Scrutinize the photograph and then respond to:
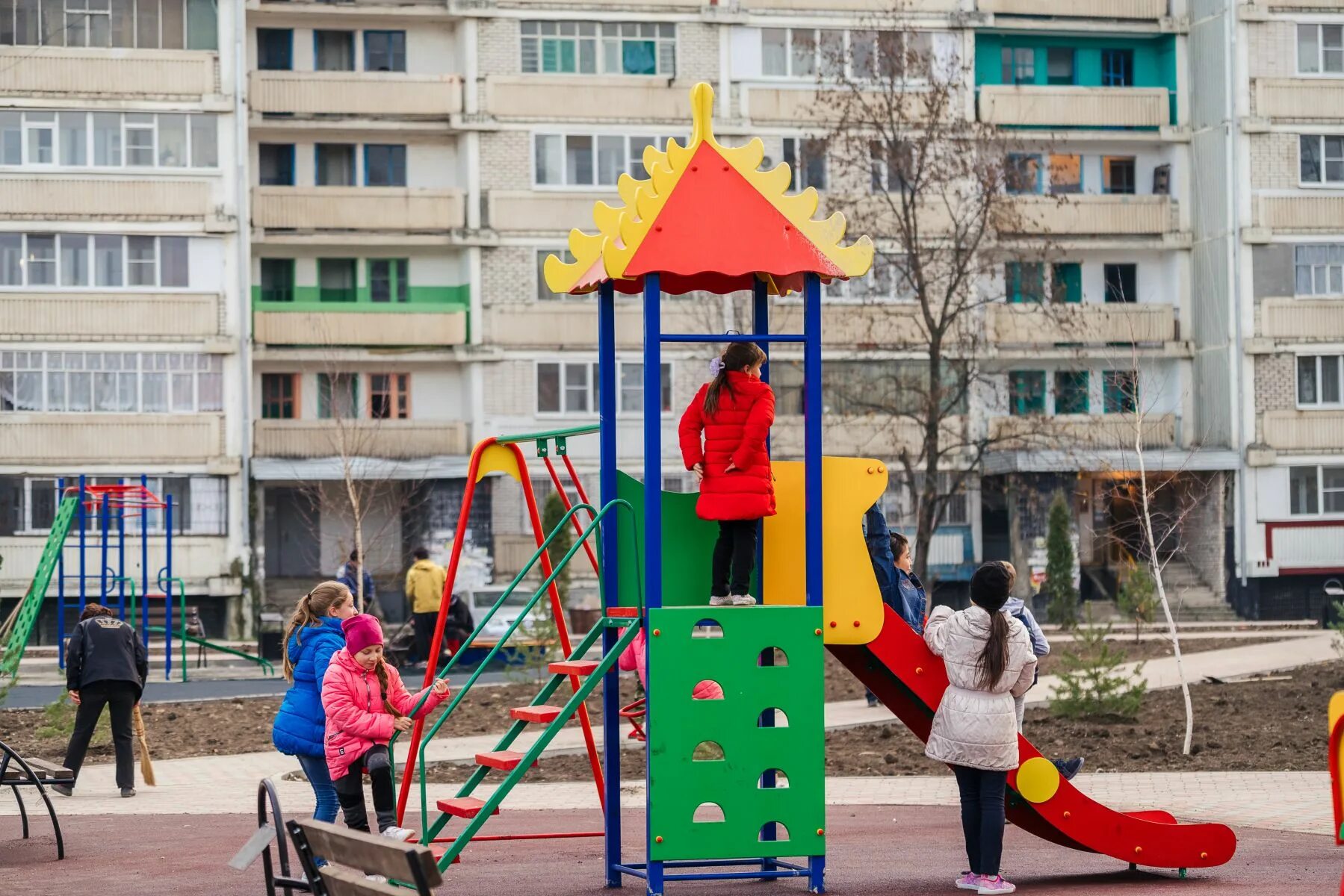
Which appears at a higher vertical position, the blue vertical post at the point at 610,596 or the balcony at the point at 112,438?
the balcony at the point at 112,438

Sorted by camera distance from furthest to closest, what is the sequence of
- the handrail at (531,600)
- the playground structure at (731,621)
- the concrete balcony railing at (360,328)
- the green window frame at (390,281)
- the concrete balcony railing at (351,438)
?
the green window frame at (390,281) < the concrete balcony railing at (351,438) < the concrete balcony railing at (360,328) < the playground structure at (731,621) < the handrail at (531,600)

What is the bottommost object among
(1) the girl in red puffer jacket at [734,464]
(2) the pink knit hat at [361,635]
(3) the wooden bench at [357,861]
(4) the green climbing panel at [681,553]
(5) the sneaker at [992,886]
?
(5) the sneaker at [992,886]

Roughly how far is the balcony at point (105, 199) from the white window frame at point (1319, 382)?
26.0 metres

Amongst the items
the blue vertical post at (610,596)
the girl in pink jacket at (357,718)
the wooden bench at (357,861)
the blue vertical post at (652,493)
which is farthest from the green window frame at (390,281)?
the wooden bench at (357,861)

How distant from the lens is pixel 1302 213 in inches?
1786

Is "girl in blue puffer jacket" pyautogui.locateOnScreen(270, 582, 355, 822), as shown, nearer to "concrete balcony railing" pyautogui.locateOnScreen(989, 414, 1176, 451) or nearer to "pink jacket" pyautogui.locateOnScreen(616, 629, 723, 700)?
"pink jacket" pyautogui.locateOnScreen(616, 629, 723, 700)

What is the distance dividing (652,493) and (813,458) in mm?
881

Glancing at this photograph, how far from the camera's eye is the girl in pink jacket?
972 cm

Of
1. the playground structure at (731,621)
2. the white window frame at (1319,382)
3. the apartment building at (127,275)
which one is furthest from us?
the white window frame at (1319,382)

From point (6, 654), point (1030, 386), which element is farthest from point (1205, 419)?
point (6, 654)

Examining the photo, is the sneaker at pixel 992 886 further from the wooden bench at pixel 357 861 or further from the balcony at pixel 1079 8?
the balcony at pixel 1079 8

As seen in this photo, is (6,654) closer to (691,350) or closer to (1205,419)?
(691,350)

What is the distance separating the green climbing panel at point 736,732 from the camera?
30.0 feet

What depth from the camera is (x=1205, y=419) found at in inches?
1825
